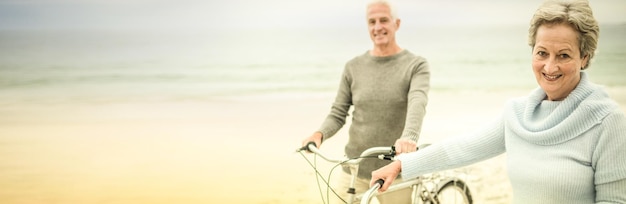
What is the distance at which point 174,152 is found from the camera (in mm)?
6887

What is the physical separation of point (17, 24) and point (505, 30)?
9.01 m

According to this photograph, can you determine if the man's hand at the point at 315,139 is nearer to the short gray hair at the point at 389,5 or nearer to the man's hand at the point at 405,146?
the man's hand at the point at 405,146

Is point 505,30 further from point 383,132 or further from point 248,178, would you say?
point 383,132

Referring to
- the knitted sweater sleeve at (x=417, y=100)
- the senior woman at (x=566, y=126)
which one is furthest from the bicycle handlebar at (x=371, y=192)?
the knitted sweater sleeve at (x=417, y=100)

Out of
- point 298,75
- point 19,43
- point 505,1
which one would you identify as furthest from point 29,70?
point 505,1

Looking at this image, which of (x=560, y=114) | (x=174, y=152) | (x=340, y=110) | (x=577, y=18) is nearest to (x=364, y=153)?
(x=340, y=110)

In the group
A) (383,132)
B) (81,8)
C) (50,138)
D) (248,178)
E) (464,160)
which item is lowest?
(464,160)

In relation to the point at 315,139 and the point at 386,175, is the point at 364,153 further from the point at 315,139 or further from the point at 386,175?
the point at 386,175

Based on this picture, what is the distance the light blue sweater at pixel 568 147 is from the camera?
1.09m

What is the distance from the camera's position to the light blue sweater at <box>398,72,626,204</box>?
109cm

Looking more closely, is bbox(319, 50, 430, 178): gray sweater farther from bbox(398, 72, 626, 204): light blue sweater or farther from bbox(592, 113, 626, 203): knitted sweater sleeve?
bbox(592, 113, 626, 203): knitted sweater sleeve

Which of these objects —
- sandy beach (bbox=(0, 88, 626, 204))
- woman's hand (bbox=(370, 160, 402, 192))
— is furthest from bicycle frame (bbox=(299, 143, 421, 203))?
sandy beach (bbox=(0, 88, 626, 204))

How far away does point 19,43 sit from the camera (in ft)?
30.4

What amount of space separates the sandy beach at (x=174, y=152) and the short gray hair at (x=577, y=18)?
3163 millimetres
